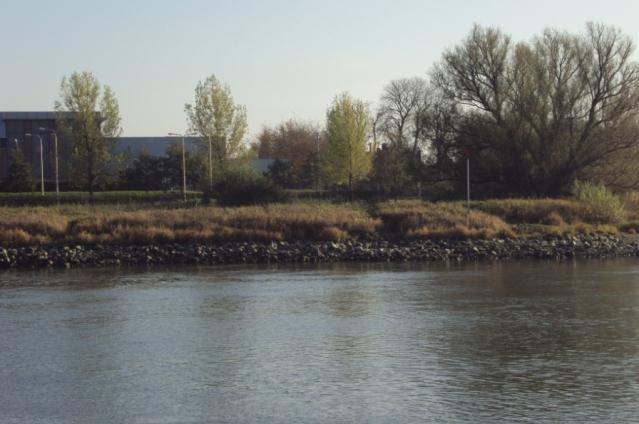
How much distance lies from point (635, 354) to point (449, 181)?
145 feet

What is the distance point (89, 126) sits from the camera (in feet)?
215

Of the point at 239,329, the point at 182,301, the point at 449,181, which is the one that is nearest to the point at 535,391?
the point at 239,329

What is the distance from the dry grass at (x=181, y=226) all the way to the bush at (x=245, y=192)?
25.9 ft

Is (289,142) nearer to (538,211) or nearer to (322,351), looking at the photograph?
(538,211)

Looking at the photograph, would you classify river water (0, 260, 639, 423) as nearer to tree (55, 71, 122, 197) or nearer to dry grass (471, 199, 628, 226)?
dry grass (471, 199, 628, 226)

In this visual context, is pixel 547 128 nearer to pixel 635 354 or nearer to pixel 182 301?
pixel 182 301

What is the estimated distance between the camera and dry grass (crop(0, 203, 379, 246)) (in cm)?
3694

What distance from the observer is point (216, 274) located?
96.6ft

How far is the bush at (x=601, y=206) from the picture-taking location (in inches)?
1751

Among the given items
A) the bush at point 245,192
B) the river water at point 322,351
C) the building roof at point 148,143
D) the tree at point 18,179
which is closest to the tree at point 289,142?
the building roof at point 148,143

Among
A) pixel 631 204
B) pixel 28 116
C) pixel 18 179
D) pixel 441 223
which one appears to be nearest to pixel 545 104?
pixel 631 204

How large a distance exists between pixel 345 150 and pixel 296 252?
32056mm

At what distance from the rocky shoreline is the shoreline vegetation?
1.5 inches

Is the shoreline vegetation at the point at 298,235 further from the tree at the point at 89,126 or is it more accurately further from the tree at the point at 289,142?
the tree at the point at 289,142
